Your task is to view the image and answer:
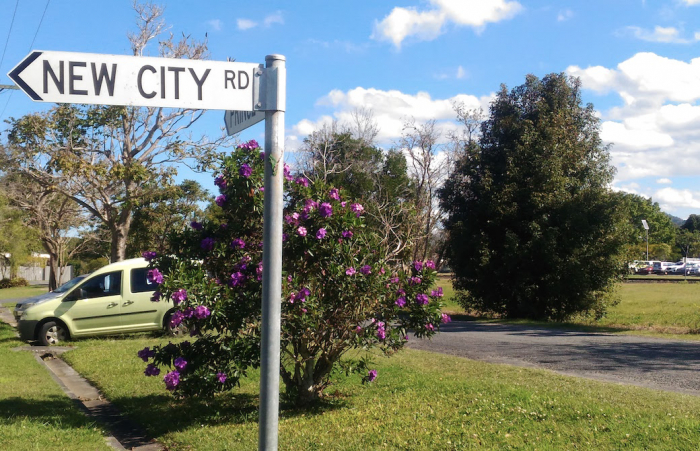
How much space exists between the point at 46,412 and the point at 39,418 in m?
0.39

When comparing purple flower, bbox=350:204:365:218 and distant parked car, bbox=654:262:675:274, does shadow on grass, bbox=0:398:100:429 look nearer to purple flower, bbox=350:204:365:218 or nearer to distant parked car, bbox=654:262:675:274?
purple flower, bbox=350:204:365:218

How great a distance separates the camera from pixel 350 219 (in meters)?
7.17

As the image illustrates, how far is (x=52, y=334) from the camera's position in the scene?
15.9 m

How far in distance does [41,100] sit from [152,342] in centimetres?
1260

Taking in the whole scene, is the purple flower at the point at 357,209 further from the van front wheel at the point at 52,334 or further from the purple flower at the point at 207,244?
the van front wheel at the point at 52,334

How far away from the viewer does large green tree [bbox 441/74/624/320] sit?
80.2 feet

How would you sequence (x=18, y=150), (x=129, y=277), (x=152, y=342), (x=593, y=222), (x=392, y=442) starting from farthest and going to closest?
(x=593, y=222)
(x=18, y=150)
(x=129, y=277)
(x=152, y=342)
(x=392, y=442)

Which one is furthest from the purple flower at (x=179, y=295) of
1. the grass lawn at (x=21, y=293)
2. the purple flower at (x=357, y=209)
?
the grass lawn at (x=21, y=293)

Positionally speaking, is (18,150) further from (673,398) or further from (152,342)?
(673,398)

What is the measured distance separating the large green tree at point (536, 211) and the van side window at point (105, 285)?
1458 centimetres

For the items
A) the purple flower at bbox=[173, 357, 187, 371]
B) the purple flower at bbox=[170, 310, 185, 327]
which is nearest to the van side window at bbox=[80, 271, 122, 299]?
the purple flower at bbox=[173, 357, 187, 371]

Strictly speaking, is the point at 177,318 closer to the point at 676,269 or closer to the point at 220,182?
the point at 220,182

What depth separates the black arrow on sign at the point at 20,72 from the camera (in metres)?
3.32

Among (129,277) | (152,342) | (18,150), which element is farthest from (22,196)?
(152,342)
